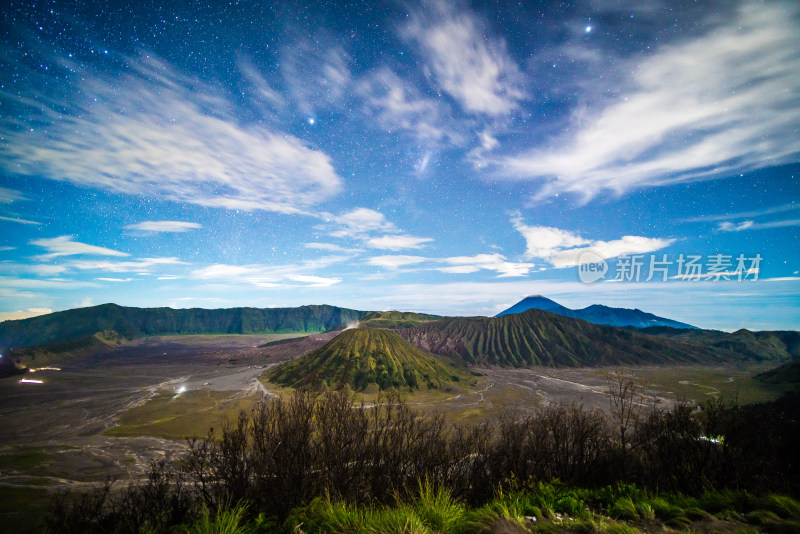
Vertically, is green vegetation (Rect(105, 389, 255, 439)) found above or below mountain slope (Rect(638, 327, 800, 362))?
above

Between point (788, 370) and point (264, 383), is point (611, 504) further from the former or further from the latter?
point (788, 370)

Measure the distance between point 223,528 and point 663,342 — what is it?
23010cm

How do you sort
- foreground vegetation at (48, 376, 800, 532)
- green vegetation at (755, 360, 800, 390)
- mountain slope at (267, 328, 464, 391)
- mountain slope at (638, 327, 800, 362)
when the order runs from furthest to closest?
1. mountain slope at (638, 327, 800, 362)
2. mountain slope at (267, 328, 464, 391)
3. green vegetation at (755, 360, 800, 390)
4. foreground vegetation at (48, 376, 800, 532)

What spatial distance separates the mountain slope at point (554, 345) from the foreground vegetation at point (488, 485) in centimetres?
14091

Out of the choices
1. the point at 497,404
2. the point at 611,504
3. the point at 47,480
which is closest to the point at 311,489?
the point at 611,504

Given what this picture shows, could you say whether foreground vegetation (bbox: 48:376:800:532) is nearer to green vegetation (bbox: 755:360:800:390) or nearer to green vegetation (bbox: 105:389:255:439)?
green vegetation (bbox: 105:389:255:439)

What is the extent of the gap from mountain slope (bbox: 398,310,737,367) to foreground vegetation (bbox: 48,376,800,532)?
14091 centimetres

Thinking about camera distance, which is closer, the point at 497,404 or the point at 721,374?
the point at 497,404

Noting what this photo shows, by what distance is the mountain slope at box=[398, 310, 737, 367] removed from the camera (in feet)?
532

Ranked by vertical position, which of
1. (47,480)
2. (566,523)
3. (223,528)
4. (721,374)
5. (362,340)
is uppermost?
(223,528)

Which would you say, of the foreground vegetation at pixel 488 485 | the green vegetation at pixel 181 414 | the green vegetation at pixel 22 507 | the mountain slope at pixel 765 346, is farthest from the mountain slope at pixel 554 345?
the green vegetation at pixel 22 507

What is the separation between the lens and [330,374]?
108688mm

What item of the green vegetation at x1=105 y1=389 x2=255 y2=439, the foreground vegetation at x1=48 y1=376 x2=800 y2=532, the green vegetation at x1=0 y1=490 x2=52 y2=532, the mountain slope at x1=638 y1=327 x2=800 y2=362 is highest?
the foreground vegetation at x1=48 y1=376 x2=800 y2=532

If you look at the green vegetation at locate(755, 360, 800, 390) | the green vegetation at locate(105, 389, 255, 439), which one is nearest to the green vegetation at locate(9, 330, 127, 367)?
the green vegetation at locate(105, 389, 255, 439)
